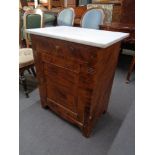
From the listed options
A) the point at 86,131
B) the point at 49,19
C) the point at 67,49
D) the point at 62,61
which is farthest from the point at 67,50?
the point at 49,19

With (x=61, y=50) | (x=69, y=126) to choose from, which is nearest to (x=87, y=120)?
(x=69, y=126)

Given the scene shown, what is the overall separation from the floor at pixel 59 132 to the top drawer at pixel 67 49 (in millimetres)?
710

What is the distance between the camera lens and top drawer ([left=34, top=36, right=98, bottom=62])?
3.07ft

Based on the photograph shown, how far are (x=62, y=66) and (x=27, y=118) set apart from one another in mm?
722

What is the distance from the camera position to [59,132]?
1.35 meters

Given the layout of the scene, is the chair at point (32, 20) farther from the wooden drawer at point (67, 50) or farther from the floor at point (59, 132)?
the wooden drawer at point (67, 50)

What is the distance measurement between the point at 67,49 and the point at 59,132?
0.77 meters

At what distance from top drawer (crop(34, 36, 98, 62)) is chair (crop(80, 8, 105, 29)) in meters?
1.42

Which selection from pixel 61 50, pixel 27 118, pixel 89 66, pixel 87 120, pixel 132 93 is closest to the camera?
pixel 89 66

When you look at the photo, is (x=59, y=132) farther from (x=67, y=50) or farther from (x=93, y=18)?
(x=93, y=18)

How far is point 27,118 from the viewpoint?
1.50 metres

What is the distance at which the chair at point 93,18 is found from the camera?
92.0 inches

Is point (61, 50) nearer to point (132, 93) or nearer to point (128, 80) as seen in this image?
point (132, 93)

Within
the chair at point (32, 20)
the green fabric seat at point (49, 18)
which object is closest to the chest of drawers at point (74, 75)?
the chair at point (32, 20)
